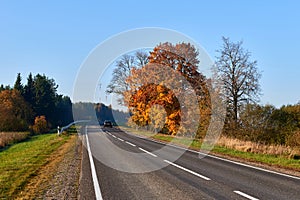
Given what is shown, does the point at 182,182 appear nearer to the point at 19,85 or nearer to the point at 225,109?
the point at 225,109

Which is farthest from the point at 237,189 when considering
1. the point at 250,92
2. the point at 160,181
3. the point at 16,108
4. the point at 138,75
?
the point at 16,108

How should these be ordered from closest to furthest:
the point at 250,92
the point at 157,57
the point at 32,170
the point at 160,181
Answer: the point at 160,181
the point at 32,170
the point at 250,92
the point at 157,57

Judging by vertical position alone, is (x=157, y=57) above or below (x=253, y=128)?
above

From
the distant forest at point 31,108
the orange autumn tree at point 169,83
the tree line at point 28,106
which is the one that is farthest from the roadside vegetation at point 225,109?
the tree line at point 28,106

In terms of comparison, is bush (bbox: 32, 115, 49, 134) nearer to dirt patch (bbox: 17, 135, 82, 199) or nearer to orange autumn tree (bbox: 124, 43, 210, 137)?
orange autumn tree (bbox: 124, 43, 210, 137)

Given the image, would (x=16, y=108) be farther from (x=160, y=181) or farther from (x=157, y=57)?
(x=160, y=181)

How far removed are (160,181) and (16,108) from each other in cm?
5624

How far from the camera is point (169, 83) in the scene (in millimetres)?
31484

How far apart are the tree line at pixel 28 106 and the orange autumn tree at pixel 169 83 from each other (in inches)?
878

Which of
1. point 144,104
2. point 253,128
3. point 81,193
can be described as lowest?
point 81,193

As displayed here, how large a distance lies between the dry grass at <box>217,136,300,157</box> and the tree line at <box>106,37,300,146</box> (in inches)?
73.4

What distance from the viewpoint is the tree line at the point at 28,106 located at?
49.1 meters

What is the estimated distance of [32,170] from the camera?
1145 cm

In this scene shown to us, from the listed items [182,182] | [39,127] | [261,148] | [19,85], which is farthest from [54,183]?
[19,85]
